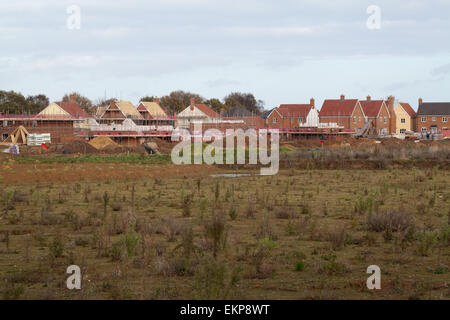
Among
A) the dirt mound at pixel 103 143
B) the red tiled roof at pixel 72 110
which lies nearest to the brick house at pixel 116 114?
the red tiled roof at pixel 72 110

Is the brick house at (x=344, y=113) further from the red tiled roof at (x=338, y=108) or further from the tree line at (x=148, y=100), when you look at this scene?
the tree line at (x=148, y=100)

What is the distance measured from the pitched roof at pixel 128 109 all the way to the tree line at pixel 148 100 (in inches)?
842

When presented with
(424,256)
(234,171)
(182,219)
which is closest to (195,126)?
(234,171)

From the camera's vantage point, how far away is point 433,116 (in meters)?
109

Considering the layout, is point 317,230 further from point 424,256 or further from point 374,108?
point 374,108

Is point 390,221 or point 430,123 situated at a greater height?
point 430,123

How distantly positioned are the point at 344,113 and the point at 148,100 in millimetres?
47620

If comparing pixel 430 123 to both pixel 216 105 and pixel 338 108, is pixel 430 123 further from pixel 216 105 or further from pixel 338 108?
pixel 216 105

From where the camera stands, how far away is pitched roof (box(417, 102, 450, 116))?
108m

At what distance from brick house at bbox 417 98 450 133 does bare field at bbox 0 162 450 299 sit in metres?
89.4

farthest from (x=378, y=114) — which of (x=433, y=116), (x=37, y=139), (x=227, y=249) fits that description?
(x=227, y=249)

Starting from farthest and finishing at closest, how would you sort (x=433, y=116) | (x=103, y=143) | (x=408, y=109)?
(x=408, y=109)
(x=433, y=116)
(x=103, y=143)
